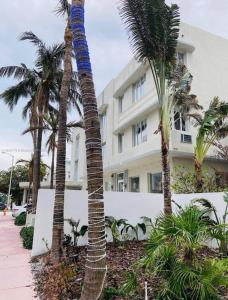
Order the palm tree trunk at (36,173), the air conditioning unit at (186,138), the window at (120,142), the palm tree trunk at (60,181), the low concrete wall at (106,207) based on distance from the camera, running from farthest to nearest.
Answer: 1. the window at (120,142)
2. the air conditioning unit at (186,138)
3. the palm tree trunk at (36,173)
4. the low concrete wall at (106,207)
5. the palm tree trunk at (60,181)

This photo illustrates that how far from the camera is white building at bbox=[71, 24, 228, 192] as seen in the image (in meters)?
16.5

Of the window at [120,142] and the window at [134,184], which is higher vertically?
the window at [120,142]

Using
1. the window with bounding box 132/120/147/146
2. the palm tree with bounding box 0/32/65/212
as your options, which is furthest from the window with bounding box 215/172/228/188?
the palm tree with bounding box 0/32/65/212

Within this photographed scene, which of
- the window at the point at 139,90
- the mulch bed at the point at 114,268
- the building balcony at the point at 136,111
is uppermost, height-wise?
the window at the point at 139,90

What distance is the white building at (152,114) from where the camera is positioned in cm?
1650

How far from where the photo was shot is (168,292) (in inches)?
172

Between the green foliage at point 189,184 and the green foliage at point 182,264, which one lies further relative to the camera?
the green foliage at point 189,184

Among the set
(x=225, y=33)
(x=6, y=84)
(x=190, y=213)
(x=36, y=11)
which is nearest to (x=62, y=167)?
(x=190, y=213)

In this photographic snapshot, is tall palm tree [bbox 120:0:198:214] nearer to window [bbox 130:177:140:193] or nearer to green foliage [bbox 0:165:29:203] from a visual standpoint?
window [bbox 130:177:140:193]

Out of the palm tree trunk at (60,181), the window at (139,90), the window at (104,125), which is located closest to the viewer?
the palm tree trunk at (60,181)

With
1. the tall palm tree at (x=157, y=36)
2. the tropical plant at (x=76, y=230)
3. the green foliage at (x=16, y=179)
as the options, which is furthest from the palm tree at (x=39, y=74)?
the green foliage at (x=16, y=179)

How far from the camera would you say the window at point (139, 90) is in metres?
19.8

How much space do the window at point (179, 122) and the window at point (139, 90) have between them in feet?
12.6

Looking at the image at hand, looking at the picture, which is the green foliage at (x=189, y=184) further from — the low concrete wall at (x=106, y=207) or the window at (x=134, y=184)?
the window at (x=134, y=184)
